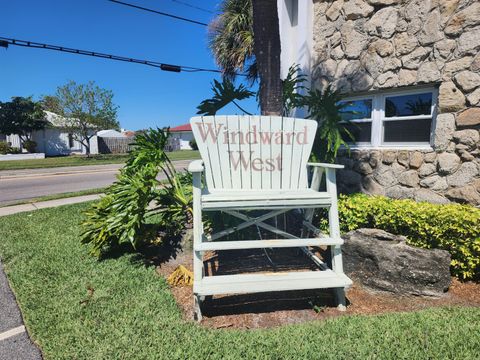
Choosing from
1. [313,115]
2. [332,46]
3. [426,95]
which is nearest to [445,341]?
[313,115]

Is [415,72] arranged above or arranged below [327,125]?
above

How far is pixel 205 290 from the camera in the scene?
2.07 meters

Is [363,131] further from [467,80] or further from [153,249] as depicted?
[153,249]

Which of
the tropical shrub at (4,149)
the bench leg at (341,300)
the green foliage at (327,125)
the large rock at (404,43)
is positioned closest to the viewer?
the bench leg at (341,300)

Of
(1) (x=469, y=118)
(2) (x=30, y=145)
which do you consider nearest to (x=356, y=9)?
(1) (x=469, y=118)

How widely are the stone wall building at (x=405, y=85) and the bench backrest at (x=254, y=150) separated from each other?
111 centimetres

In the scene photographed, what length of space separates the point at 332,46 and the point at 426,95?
1623 millimetres

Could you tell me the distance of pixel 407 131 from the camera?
13.1ft

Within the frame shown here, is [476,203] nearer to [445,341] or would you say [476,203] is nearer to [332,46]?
[445,341]

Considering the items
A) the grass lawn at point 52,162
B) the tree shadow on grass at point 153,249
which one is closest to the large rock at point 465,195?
the tree shadow on grass at point 153,249

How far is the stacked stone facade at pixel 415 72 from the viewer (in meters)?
3.32

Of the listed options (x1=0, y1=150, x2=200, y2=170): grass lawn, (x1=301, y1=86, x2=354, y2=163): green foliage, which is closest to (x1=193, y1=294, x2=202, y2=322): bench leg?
(x1=301, y1=86, x2=354, y2=163): green foliage

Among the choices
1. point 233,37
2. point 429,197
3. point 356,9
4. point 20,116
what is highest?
point 233,37

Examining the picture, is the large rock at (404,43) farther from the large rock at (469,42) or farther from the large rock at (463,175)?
the large rock at (463,175)
